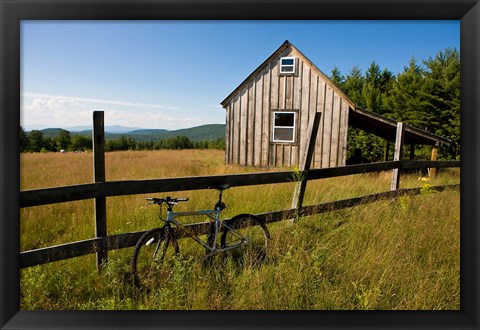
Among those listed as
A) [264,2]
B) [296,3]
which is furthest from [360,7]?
[264,2]

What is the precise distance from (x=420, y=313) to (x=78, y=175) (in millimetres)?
4777

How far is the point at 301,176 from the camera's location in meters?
4.55

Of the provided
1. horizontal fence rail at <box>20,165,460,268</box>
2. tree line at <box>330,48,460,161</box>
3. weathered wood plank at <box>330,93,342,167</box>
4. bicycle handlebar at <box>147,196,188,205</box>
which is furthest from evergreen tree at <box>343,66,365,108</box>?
bicycle handlebar at <box>147,196,188,205</box>

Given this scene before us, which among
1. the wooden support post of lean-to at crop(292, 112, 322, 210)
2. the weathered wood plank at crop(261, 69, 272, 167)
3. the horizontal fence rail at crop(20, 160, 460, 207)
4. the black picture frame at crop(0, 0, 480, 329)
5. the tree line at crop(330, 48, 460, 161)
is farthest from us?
the weathered wood plank at crop(261, 69, 272, 167)

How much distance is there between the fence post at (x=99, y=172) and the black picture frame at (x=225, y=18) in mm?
751

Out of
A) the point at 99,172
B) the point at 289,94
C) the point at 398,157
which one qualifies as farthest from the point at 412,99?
the point at 99,172

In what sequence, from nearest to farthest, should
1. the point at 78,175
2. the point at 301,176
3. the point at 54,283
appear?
the point at 54,283
the point at 301,176
the point at 78,175

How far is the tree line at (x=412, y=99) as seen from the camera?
7.93 metres

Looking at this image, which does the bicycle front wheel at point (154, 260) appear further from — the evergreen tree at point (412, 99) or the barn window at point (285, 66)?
the evergreen tree at point (412, 99)

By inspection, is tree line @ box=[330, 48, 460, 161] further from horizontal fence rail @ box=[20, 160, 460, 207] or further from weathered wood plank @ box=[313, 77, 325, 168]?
horizontal fence rail @ box=[20, 160, 460, 207]

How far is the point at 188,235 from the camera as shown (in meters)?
3.47

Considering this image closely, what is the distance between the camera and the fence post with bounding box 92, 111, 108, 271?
3162 millimetres

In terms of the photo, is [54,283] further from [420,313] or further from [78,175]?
[420,313]

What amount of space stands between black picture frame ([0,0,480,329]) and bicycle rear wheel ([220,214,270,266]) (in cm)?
108
